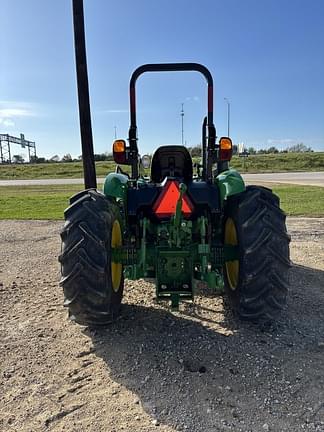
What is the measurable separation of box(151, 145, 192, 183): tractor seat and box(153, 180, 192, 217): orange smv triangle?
2.78 ft

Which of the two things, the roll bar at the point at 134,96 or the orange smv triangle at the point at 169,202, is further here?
the roll bar at the point at 134,96

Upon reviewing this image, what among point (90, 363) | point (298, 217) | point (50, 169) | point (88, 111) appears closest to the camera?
point (90, 363)

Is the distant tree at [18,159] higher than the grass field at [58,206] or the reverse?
higher

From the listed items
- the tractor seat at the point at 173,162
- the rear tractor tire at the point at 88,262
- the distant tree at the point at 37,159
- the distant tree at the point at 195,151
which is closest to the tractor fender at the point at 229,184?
the tractor seat at the point at 173,162

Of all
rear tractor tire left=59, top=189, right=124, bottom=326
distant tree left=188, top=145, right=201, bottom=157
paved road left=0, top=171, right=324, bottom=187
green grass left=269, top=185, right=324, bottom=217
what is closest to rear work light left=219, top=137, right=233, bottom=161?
rear tractor tire left=59, top=189, right=124, bottom=326

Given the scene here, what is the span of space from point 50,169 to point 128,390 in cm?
4282

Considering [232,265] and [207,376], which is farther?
[232,265]

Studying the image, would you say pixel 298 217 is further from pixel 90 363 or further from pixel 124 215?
pixel 90 363

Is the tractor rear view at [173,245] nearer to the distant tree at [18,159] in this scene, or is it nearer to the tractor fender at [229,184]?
the tractor fender at [229,184]

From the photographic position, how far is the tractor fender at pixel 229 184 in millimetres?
3598

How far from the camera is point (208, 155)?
4328 mm

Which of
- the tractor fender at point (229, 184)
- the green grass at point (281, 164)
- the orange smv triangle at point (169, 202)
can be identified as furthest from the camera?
the green grass at point (281, 164)

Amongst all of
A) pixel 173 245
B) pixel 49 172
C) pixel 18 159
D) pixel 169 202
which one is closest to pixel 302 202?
pixel 173 245

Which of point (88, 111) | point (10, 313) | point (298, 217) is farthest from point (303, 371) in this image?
point (298, 217)
